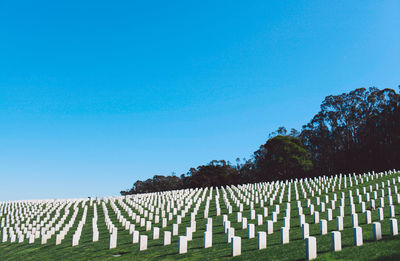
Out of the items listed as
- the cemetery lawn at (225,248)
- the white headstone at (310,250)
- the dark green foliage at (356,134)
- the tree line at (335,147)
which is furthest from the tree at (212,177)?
the white headstone at (310,250)

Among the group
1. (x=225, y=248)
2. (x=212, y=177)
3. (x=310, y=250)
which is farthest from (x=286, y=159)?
(x=310, y=250)

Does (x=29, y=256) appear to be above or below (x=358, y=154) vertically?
below

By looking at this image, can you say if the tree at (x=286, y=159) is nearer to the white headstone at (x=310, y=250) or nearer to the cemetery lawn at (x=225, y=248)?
the cemetery lawn at (x=225, y=248)

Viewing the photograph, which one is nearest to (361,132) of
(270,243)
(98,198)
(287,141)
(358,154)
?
(358,154)

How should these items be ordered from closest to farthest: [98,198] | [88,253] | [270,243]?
[270,243], [88,253], [98,198]

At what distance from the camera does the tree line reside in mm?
52188

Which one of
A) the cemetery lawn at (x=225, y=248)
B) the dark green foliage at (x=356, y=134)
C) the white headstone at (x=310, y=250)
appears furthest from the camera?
the dark green foliage at (x=356, y=134)

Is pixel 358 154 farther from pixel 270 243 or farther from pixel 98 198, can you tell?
pixel 270 243

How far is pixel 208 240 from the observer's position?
9.16m

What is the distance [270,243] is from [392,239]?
282cm

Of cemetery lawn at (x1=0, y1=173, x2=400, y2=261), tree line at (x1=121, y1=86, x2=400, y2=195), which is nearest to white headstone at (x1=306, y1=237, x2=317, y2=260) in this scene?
cemetery lawn at (x1=0, y1=173, x2=400, y2=261)

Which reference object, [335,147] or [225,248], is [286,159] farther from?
[225,248]

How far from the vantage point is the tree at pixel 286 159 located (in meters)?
52.4

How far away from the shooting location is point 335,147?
63.3m
